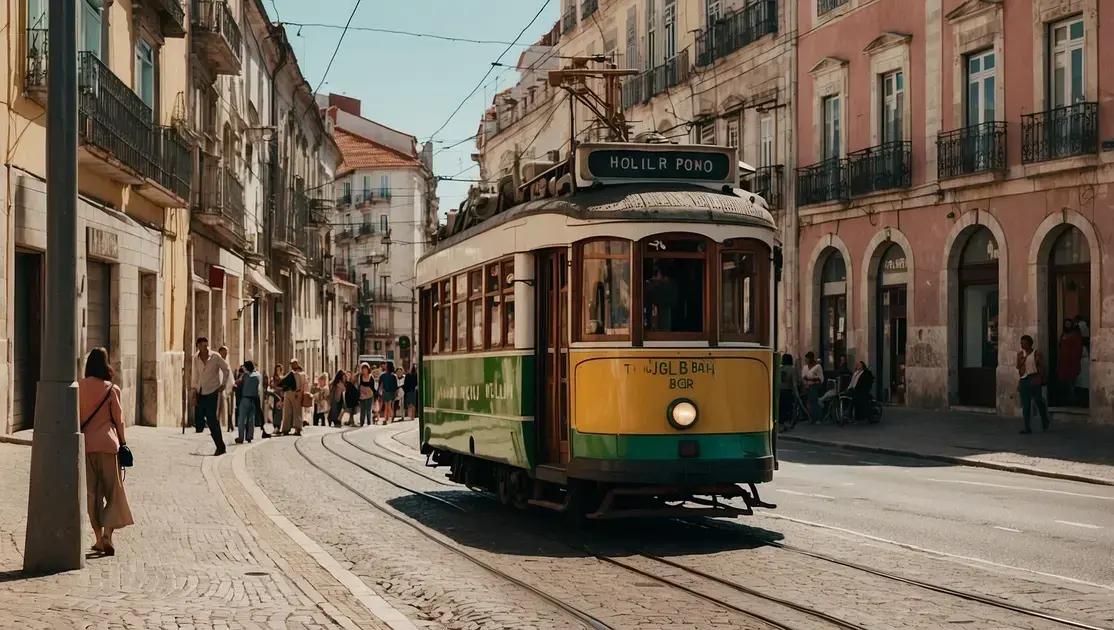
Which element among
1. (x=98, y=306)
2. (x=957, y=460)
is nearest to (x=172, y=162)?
(x=98, y=306)

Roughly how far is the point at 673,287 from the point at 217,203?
80.6 ft

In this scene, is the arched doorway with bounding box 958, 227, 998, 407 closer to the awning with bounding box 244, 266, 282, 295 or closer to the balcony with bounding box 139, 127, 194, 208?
the balcony with bounding box 139, 127, 194, 208

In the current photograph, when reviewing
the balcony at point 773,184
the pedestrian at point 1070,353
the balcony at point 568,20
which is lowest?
the pedestrian at point 1070,353

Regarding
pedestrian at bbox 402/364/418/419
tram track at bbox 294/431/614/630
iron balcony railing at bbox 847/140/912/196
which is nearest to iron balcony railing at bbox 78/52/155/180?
tram track at bbox 294/431/614/630

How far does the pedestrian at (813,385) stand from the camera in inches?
1251

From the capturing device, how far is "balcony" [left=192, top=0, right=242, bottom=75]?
33094 mm

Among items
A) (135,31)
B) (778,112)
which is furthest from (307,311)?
(135,31)

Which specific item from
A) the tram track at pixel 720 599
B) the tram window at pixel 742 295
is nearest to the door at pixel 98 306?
the tram window at pixel 742 295

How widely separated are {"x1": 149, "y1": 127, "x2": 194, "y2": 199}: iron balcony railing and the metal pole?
57.4 feet

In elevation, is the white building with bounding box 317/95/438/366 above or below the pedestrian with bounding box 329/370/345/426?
above

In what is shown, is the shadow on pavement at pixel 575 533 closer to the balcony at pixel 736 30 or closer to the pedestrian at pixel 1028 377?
the pedestrian at pixel 1028 377

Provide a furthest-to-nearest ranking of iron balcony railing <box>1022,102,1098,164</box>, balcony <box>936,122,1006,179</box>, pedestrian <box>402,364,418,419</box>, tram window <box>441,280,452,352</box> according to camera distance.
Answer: pedestrian <box>402,364,418,419</box>, balcony <box>936,122,1006,179</box>, iron balcony railing <box>1022,102,1098,164</box>, tram window <box>441,280,452,352</box>

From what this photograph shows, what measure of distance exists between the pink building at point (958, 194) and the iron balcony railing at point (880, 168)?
0.16 ft

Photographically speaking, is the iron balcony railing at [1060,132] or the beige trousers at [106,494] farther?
the iron balcony railing at [1060,132]
